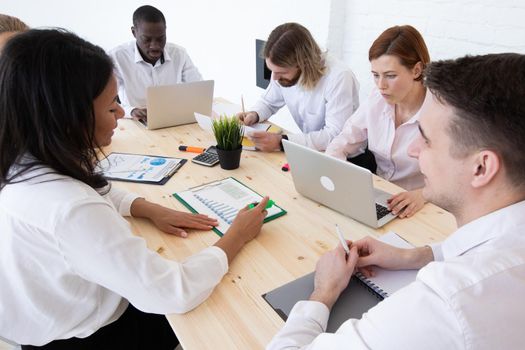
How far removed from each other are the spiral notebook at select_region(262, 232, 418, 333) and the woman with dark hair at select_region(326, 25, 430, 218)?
0.78 metres

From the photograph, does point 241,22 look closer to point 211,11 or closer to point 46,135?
point 211,11

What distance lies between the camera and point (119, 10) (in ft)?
11.4

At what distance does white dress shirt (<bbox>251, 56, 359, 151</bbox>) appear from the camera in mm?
1987

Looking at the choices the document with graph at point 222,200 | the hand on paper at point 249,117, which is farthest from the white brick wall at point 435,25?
the document with graph at point 222,200

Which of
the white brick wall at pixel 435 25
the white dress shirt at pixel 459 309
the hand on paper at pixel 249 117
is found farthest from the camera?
the hand on paper at pixel 249 117

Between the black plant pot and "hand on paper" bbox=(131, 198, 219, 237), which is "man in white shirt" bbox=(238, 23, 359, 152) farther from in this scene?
"hand on paper" bbox=(131, 198, 219, 237)

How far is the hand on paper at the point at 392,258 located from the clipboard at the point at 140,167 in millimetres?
816

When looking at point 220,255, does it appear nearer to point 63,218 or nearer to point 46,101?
point 63,218

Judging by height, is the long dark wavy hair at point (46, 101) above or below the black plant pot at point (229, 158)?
above

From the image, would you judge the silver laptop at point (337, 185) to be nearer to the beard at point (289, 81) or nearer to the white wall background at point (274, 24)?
Answer: the beard at point (289, 81)

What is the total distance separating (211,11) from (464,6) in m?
2.60

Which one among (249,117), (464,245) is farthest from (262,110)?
(464,245)

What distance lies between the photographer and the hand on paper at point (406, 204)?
4.02ft

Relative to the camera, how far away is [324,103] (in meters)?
2.15
